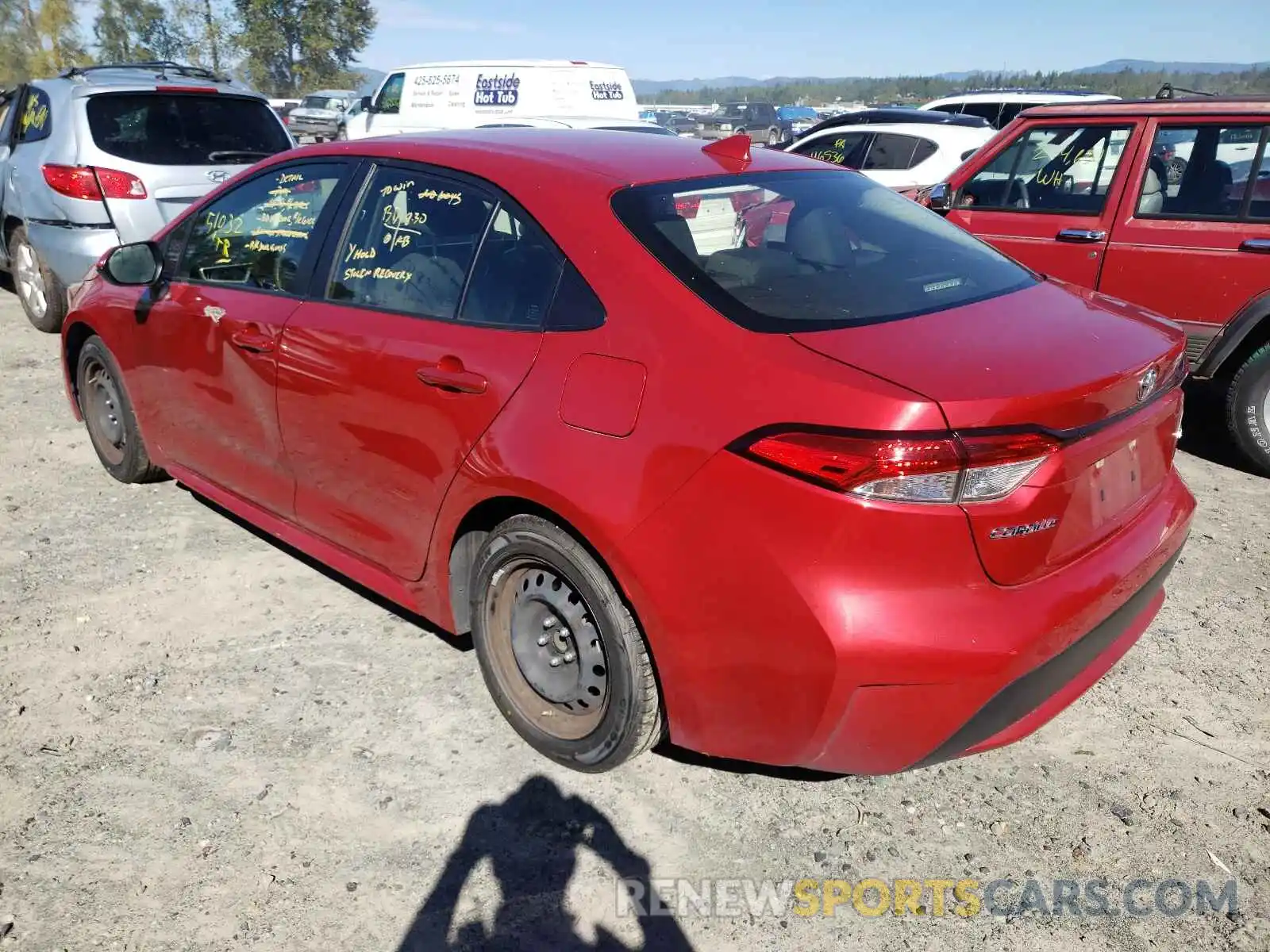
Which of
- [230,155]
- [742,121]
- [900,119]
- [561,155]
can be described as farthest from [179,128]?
[742,121]

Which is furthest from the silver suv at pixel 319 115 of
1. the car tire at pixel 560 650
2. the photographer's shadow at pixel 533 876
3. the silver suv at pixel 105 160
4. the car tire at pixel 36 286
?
the photographer's shadow at pixel 533 876

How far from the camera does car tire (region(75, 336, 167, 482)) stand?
174 inches

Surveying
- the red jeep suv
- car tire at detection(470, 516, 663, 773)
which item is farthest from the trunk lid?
the red jeep suv

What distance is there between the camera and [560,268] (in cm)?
259

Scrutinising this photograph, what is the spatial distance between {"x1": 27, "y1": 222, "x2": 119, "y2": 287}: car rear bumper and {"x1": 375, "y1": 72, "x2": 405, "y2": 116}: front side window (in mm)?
8727

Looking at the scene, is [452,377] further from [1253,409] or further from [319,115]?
[319,115]

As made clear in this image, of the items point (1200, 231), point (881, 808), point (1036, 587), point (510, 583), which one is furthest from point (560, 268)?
point (1200, 231)

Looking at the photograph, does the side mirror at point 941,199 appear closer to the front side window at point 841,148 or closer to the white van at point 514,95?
the front side window at point 841,148

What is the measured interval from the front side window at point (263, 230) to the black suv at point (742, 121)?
108 feet

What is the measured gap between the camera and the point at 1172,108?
17.1 ft

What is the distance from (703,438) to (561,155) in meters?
1.17

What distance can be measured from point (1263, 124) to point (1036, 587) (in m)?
4.14

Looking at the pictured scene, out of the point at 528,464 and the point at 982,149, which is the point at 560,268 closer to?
the point at 528,464

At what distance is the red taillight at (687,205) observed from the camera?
2.65m
